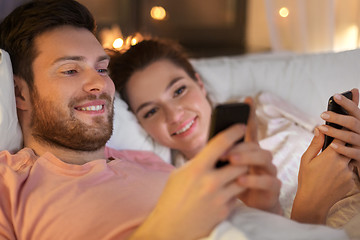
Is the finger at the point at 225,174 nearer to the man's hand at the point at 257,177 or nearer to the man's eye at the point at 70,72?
the man's hand at the point at 257,177

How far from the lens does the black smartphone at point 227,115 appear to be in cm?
61

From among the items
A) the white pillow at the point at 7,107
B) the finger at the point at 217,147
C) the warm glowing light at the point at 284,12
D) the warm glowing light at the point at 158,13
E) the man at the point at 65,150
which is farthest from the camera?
the warm glowing light at the point at 158,13

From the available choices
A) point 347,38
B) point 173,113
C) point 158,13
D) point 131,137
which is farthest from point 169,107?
point 158,13

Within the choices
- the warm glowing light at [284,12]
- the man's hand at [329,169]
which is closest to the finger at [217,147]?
the man's hand at [329,169]

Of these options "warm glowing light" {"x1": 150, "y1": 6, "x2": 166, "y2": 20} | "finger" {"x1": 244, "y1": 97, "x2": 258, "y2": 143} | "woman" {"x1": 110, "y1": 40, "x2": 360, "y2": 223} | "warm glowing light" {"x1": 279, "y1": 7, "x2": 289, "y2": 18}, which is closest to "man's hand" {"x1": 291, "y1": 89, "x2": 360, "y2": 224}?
"finger" {"x1": 244, "y1": 97, "x2": 258, "y2": 143}

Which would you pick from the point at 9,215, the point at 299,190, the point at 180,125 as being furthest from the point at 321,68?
the point at 9,215

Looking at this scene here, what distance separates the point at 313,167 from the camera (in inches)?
32.3

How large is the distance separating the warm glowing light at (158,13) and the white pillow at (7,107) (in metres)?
2.61

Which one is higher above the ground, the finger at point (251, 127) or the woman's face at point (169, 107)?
the finger at point (251, 127)

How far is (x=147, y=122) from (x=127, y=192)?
46 centimetres

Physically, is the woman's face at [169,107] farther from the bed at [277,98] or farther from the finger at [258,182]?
the finger at [258,182]

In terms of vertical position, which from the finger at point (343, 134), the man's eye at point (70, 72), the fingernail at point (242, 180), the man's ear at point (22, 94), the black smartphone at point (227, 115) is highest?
the man's eye at point (70, 72)

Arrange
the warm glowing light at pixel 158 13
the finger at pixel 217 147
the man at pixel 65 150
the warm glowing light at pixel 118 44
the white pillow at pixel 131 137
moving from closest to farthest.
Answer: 1. the finger at pixel 217 147
2. the man at pixel 65 150
3. the white pillow at pixel 131 137
4. the warm glowing light at pixel 118 44
5. the warm glowing light at pixel 158 13

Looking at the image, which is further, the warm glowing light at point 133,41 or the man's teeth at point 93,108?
the warm glowing light at point 133,41
